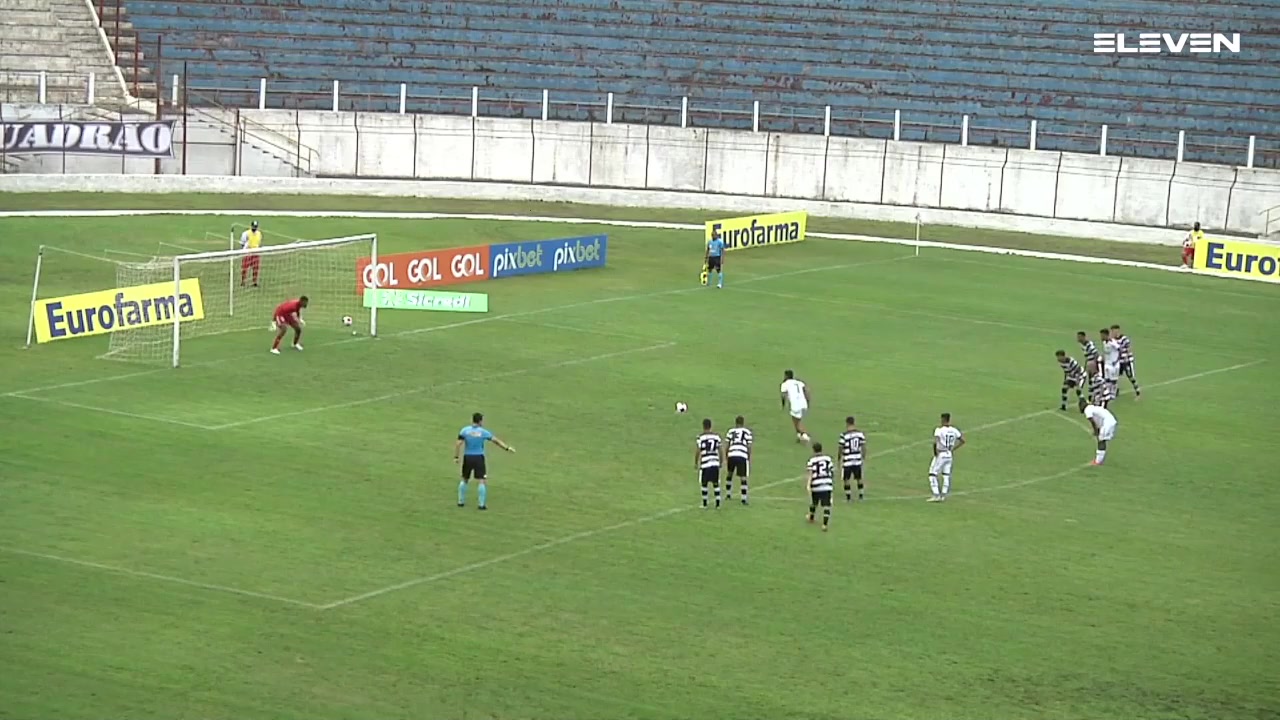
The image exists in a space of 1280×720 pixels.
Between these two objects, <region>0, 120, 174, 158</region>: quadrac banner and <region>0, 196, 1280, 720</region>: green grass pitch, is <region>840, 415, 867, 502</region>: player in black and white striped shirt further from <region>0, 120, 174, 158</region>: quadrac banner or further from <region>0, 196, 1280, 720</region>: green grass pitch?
<region>0, 120, 174, 158</region>: quadrac banner

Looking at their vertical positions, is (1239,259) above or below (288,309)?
above

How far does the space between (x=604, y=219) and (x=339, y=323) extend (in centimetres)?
2283

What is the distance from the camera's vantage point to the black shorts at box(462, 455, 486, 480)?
30641 millimetres

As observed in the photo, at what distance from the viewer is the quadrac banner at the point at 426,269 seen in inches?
2001

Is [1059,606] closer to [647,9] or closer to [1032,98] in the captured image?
[1032,98]

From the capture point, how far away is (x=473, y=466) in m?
30.7

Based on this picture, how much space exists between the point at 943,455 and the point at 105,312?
20.7 metres

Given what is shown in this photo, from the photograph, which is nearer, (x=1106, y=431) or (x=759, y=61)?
(x=1106, y=431)

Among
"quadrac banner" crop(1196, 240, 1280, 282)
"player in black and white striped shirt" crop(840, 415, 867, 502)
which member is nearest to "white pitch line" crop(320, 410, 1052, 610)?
"player in black and white striped shirt" crop(840, 415, 867, 502)

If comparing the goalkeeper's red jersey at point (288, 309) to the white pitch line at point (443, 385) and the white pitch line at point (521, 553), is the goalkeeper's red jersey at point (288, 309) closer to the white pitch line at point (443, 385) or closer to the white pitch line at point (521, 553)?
the white pitch line at point (443, 385)

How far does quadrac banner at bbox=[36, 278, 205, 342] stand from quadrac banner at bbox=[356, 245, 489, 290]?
598 cm

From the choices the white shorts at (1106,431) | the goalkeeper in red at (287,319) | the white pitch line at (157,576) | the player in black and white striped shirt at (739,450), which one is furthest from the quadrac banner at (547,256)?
the white pitch line at (157,576)

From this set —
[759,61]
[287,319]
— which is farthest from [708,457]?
[759,61]

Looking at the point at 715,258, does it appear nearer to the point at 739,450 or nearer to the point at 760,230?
the point at 760,230
